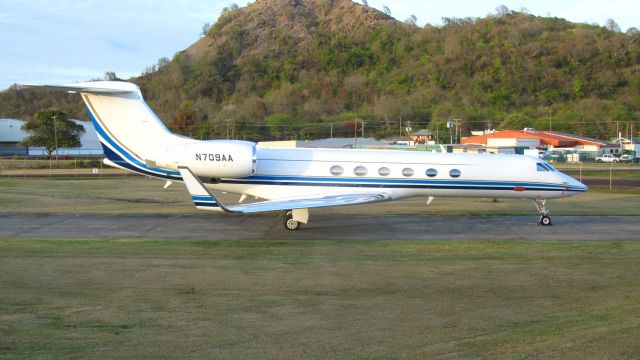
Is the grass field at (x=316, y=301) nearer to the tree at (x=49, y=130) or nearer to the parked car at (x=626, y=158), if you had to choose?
the parked car at (x=626, y=158)

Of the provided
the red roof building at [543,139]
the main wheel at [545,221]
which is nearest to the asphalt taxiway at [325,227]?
the main wheel at [545,221]

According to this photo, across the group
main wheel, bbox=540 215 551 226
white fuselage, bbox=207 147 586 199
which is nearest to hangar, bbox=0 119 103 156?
white fuselage, bbox=207 147 586 199

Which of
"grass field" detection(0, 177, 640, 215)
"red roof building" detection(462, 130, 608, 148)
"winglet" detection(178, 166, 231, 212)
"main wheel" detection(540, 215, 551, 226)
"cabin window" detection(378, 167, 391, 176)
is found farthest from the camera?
"red roof building" detection(462, 130, 608, 148)

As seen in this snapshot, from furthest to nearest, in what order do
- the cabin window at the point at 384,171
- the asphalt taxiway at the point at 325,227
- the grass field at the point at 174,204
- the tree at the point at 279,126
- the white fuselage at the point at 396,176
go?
the tree at the point at 279,126 < the grass field at the point at 174,204 < the cabin window at the point at 384,171 < the white fuselage at the point at 396,176 < the asphalt taxiway at the point at 325,227

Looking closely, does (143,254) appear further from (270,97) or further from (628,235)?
Result: (270,97)

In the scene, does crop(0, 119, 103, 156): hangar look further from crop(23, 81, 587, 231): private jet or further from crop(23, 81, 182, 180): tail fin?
crop(23, 81, 587, 231): private jet

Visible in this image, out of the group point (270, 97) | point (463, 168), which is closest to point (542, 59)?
point (270, 97)

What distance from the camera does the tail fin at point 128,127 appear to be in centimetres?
1988

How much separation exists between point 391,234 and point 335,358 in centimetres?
1107

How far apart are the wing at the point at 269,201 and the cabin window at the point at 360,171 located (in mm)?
757

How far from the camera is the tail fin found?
1988 cm

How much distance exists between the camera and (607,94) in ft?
332

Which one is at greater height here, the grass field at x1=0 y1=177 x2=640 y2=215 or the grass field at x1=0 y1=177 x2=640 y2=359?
the grass field at x1=0 y1=177 x2=640 y2=215

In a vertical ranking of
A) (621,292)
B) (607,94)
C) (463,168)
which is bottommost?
(621,292)
